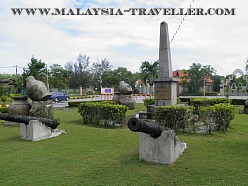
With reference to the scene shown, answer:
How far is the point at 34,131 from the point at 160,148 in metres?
4.32

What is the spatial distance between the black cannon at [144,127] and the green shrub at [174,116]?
376cm

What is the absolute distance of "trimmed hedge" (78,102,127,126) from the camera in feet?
35.4

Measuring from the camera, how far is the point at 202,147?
6988 mm

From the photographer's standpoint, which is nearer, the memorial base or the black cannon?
the black cannon

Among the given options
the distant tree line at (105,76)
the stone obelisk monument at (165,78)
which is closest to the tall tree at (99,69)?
the distant tree line at (105,76)

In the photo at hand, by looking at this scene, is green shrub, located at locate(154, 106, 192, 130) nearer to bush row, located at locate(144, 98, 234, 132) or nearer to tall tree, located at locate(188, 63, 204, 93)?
bush row, located at locate(144, 98, 234, 132)

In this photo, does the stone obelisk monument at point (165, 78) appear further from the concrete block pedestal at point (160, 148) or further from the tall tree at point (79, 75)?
the tall tree at point (79, 75)

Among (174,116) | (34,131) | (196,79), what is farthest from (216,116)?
(196,79)

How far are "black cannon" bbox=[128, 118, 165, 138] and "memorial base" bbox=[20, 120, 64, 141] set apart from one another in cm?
419

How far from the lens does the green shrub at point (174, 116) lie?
9102 mm

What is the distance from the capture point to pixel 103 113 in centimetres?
1110

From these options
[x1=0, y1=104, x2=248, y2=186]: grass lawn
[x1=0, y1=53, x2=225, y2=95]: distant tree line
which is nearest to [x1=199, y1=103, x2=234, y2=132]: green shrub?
[x1=0, y1=104, x2=248, y2=186]: grass lawn

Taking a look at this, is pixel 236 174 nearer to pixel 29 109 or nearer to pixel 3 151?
pixel 3 151

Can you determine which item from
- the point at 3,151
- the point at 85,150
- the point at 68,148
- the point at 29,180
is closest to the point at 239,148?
the point at 85,150
